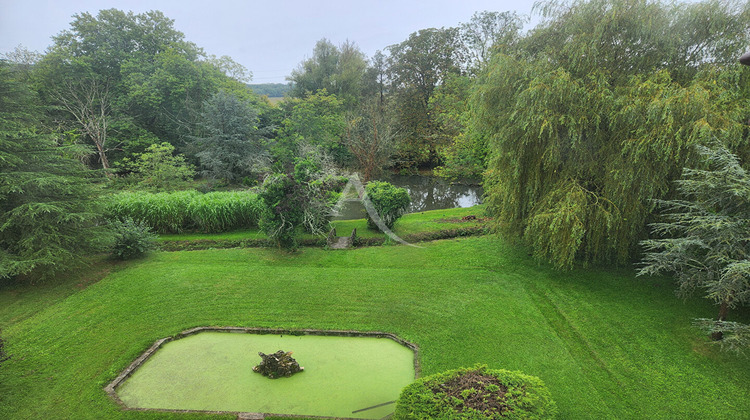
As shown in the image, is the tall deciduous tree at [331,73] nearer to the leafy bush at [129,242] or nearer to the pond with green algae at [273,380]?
the leafy bush at [129,242]

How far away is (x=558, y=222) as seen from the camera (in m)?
6.93

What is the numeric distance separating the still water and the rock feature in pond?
32.5 ft

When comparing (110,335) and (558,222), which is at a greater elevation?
(558,222)

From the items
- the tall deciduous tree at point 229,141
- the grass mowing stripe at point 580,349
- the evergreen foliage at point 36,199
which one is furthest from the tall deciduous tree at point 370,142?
the grass mowing stripe at point 580,349

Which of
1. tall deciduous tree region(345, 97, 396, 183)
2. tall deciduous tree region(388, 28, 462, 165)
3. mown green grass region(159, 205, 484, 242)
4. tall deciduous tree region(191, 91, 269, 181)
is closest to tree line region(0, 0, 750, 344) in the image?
mown green grass region(159, 205, 484, 242)

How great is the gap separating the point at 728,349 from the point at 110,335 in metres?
9.66

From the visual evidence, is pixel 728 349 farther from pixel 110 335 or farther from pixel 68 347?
pixel 68 347

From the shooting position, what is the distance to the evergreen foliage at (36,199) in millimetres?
7184

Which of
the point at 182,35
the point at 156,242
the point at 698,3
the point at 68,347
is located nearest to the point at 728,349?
the point at 698,3

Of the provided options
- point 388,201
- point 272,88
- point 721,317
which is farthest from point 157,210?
point 272,88

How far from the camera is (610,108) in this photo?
22.6 feet

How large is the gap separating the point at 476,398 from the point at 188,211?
1074 cm

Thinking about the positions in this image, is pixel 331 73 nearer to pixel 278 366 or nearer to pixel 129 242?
pixel 129 242

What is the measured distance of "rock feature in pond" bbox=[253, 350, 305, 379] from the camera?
4.94 meters
